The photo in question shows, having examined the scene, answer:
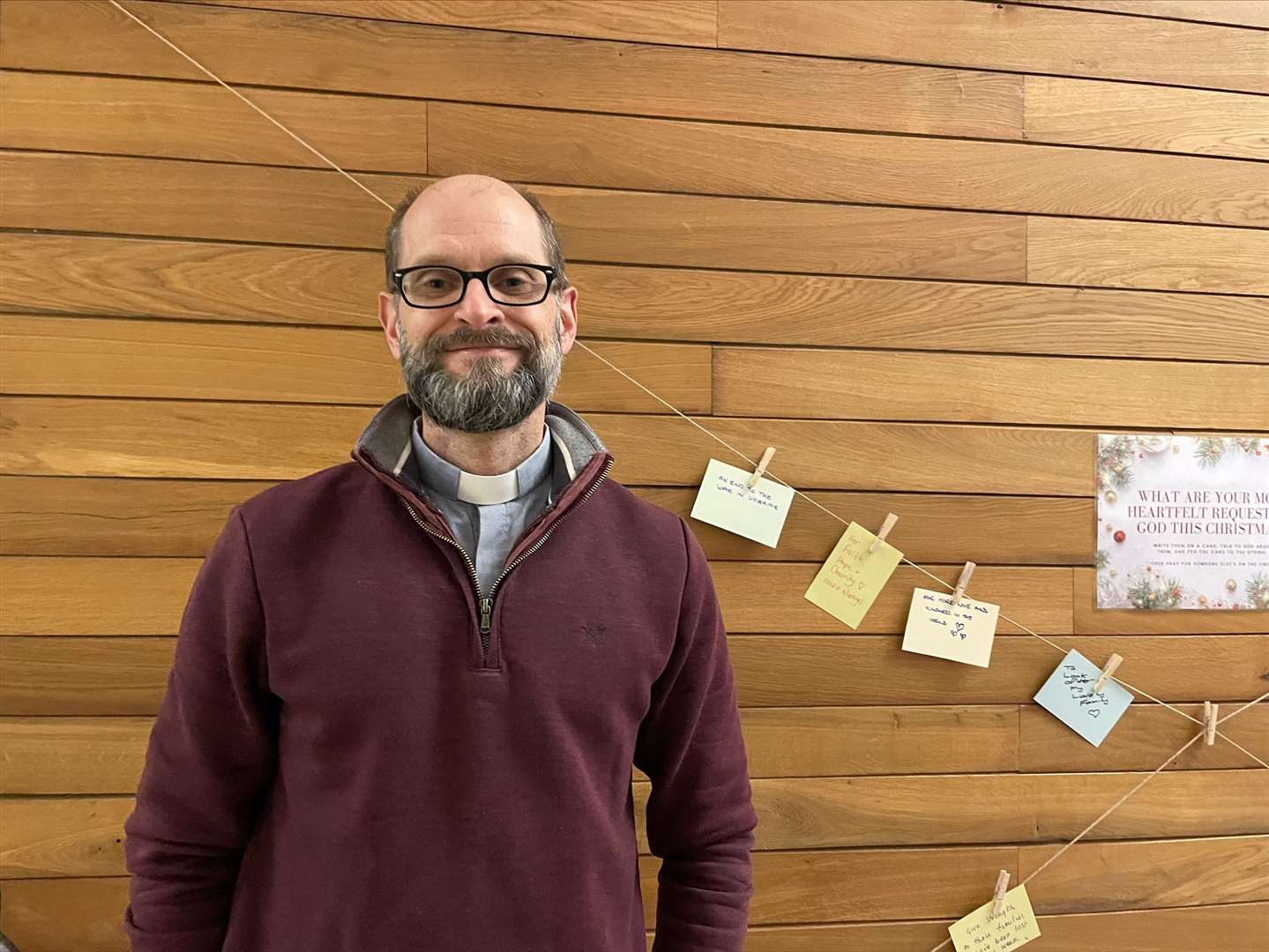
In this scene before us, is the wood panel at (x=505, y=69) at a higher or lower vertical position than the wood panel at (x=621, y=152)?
higher

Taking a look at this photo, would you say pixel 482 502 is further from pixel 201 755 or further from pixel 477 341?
pixel 201 755

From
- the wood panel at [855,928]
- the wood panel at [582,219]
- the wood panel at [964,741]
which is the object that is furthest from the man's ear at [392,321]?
the wood panel at [855,928]

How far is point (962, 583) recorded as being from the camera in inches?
60.9

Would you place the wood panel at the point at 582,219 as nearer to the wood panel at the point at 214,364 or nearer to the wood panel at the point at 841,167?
the wood panel at the point at 841,167

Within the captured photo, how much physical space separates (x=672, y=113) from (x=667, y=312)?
1.02 ft

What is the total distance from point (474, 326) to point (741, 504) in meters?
0.66

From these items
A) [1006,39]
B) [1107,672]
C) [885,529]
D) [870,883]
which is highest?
[1006,39]

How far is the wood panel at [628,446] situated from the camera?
1388 millimetres

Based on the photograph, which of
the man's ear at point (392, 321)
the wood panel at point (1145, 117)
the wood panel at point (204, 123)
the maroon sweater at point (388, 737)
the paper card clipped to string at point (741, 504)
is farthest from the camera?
the wood panel at point (1145, 117)

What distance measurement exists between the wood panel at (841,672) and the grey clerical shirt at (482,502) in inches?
24.1

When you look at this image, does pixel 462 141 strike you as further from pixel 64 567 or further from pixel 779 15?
pixel 64 567

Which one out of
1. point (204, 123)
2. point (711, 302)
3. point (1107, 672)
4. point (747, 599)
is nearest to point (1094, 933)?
point (1107, 672)

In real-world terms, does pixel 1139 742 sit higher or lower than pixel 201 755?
lower

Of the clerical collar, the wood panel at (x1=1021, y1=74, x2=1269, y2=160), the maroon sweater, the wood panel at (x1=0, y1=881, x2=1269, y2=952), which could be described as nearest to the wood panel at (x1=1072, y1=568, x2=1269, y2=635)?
the wood panel at (x1=0, y1=881, x2=1269, y2=952)
